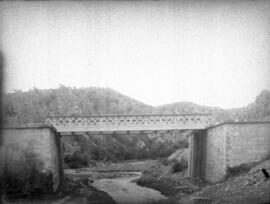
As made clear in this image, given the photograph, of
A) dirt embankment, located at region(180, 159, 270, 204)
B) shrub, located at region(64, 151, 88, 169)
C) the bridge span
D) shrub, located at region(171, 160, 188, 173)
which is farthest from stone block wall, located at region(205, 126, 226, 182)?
shrub, located at region(64, 151, 88, 169)

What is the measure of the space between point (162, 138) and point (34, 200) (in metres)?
47.2

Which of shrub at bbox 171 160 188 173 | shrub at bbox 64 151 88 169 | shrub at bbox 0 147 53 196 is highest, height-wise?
shrub at bbox 0 147 53 196

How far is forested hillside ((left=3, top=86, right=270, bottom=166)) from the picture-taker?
167ft

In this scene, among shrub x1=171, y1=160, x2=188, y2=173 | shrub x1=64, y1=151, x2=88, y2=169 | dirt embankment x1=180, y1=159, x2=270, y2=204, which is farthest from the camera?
shrub x1=64, y1=151, x2=88, y2=169

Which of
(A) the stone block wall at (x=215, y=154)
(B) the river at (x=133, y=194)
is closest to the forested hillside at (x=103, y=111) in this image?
(B) the river at (x=133, y=194)

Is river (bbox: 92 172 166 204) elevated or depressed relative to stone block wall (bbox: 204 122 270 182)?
depressed

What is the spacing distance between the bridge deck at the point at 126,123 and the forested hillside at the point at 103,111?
21.2 meters

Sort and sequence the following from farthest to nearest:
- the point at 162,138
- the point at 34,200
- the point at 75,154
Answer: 1. the point at 162,138
2. the point at 75,154
3. the point at 34,200

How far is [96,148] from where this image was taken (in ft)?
188

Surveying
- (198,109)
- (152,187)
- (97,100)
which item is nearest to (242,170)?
(152,187)

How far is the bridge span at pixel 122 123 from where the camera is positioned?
67.4 feet

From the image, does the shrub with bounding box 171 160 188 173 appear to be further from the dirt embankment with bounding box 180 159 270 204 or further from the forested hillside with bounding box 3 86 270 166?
the forested hillside with bounding box 3 86 270 166

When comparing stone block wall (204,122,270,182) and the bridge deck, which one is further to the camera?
the bridge deck

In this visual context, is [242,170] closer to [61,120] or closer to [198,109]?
[61,120]
